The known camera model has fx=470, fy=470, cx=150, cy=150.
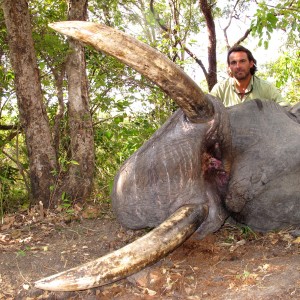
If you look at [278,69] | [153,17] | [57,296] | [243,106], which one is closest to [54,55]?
[243,106]

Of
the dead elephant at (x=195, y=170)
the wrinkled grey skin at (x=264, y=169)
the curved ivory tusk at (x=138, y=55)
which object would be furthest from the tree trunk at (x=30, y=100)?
the curved ivory tusk at (x=138, y=55)

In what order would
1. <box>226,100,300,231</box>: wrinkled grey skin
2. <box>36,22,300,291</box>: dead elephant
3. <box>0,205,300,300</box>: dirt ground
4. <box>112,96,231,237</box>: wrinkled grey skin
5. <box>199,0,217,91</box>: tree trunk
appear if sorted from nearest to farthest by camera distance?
<box>36,22,300,291</box>: dead elephant → <box>0,205,300,300</box>: dirt ground → <box>112,96,231,237</box>: wrinkled grey skin → <box>226,100,300,231</box>: wrinkled grey skin → <box>199,0,217,91</box>: tree trunk

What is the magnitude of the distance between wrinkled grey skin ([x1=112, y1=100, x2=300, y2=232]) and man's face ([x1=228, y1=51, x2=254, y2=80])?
1321mm

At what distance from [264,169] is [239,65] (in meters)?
1.83

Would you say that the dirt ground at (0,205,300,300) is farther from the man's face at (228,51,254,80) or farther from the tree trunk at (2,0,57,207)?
the man's face at (228,51,254,80)

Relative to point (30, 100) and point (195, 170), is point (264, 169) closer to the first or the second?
point (195, 170)

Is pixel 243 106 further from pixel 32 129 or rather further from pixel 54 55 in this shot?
pixel 54 55

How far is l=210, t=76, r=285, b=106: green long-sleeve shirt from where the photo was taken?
4.86 metres

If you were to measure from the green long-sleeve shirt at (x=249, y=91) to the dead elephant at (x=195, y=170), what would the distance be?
1.45 metres

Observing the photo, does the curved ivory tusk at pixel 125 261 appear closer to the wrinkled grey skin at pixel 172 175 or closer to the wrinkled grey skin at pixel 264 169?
the wrinkled grey skin at pixel 172 175

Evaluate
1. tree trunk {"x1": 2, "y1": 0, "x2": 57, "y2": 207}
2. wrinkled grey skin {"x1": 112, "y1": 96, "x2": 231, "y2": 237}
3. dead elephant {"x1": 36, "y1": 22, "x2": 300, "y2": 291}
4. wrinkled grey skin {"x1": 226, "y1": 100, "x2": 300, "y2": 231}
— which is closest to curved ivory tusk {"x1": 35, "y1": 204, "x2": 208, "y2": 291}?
dead elephant {"x1": 36, "y1": 22, "x2": 300, "y2": 291}

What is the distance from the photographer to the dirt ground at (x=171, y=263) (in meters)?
2.62

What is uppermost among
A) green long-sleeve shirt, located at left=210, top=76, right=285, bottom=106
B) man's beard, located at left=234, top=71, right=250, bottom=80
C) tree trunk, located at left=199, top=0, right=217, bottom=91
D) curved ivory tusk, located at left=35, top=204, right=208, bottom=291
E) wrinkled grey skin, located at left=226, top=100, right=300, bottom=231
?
tree trunk, located at left=199, top=0, right=217, bottom=91

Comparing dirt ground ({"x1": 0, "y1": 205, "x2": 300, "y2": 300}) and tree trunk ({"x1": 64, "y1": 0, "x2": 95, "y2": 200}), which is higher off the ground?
tree trunk ({"x1": 64, "y1": 0, "x2": 95, "y2": 200})
